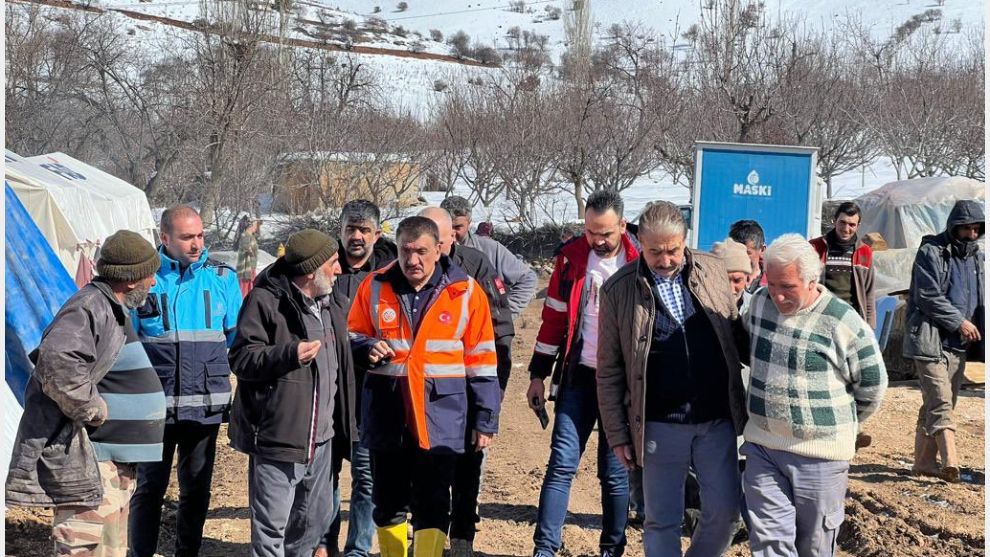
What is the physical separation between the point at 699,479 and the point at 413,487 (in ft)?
4.02

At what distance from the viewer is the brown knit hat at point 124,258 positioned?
3836 mm

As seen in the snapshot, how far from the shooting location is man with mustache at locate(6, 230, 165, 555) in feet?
12.0

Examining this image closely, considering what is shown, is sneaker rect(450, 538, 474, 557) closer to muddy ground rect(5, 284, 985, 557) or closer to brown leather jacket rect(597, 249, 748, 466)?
muddy ground rect(5, 284, 985, 557)

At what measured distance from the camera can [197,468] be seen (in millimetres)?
4672

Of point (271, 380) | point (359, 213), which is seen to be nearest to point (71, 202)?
point (359, 213)

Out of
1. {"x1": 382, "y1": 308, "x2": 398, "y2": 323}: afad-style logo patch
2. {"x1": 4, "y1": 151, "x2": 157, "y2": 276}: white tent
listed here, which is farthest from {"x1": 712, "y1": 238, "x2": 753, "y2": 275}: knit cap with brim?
{"x1": 4, "y1": 151, "x2": 157, "y2": 276}: white tent

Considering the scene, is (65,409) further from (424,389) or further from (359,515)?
(359,515)

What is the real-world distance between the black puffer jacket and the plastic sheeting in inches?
91.8

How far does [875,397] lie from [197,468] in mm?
2964

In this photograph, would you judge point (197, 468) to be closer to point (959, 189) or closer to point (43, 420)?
point (43, 420)

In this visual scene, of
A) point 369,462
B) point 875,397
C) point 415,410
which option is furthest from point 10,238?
point 875,397

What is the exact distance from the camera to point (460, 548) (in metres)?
4.82

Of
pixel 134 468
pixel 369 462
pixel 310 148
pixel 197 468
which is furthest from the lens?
pixel 310 148

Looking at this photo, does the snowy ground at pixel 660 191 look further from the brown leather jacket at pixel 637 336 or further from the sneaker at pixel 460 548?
the brown leather jacket at pixel 637 336
